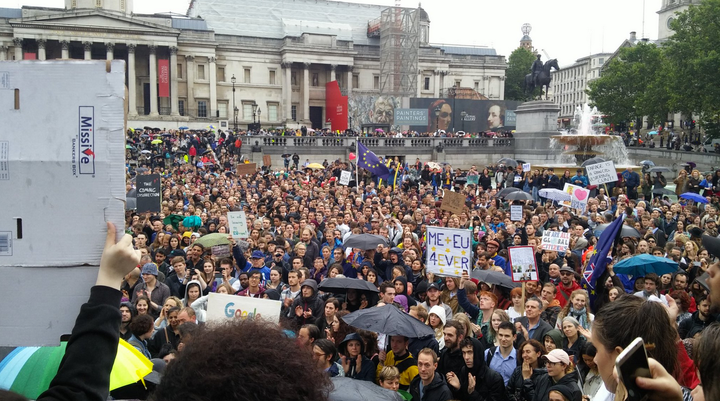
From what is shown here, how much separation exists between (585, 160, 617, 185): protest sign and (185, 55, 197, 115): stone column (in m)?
62.7

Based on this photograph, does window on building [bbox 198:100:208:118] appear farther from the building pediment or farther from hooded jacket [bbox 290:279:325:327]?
hooded jacket [bbox 290:279:325:327]

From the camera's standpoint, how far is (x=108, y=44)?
2660 inches

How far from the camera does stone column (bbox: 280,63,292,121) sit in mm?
78562

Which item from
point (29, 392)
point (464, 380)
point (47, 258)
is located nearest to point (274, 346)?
point (47, 258)

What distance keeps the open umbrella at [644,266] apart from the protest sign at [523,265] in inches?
46.2

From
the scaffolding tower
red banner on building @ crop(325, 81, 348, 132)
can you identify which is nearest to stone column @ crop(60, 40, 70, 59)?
red banner on building @ crop(325, 81, 348, 132)

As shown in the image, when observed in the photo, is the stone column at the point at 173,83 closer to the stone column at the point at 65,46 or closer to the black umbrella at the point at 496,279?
the stone column at the point at 65,46

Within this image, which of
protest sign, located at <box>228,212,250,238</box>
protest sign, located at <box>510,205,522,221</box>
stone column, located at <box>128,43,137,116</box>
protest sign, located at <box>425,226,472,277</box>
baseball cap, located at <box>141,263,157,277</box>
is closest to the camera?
baseball cap, located at <box>141,263,157,277</box>

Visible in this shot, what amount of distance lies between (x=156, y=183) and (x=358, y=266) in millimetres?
7502

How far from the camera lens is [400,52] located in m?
69.6

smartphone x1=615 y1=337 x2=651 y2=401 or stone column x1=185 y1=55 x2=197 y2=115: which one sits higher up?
stone column x1=185 y1=55 x2=197 y2=115

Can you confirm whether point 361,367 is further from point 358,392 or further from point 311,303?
point 311,303

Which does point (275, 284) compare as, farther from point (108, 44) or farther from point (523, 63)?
point (523, 63)

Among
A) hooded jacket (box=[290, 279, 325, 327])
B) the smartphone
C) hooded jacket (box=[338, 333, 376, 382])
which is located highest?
the smartphone
